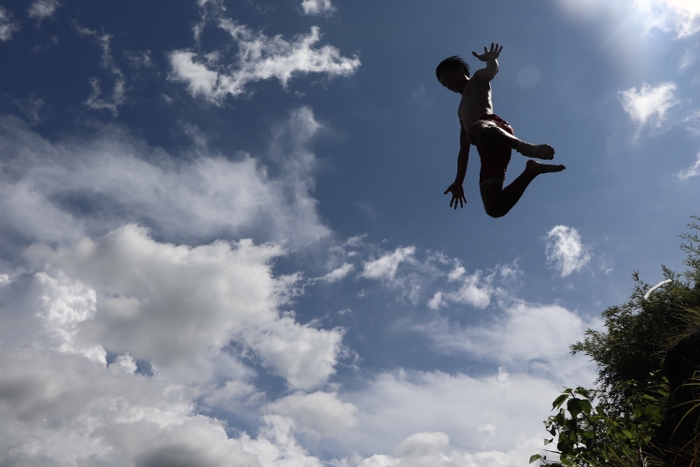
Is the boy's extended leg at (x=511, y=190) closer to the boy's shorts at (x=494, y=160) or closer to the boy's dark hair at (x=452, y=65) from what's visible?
the boy's shorts at (x=494, y=160)

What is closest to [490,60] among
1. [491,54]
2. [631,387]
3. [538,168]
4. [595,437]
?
[491,54]

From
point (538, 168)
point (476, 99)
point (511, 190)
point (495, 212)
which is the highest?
point (476, 99)

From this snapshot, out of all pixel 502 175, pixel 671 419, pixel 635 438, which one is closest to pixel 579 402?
pixel 635 438

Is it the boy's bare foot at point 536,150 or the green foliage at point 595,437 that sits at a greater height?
the boy's bare foot at point 536,150

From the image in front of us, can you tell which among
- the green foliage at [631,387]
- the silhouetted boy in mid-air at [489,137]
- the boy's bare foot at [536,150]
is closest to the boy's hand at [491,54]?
the silhouetted boy in mid-air at [489,137]

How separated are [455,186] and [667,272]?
7.53 meters

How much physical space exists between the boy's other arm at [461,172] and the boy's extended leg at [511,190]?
1.19 meters

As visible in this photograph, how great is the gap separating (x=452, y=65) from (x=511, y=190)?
1.71 meters

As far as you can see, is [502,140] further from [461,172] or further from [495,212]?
[461,172]

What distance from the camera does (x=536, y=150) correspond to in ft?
12.8

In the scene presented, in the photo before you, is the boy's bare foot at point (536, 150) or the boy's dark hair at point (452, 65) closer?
the boy's bare foot at point (536, 150)

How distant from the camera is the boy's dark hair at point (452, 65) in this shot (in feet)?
16.7

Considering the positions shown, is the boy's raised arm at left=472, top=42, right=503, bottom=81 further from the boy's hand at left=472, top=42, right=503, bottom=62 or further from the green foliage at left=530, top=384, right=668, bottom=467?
the green foliage at left=530, top=384, right=668, bottom=467

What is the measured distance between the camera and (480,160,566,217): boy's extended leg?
4234 millimetres
